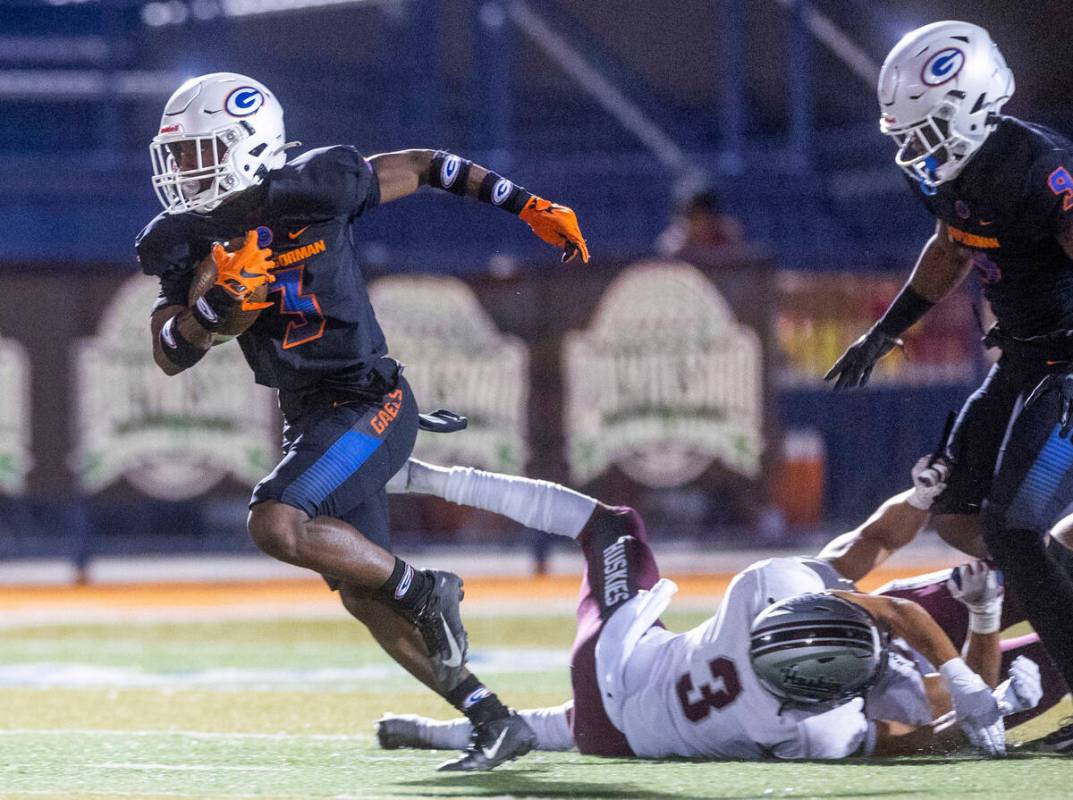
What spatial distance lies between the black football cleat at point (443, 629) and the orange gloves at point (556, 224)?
1011 mm

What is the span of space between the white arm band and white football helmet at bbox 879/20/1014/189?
1362mm

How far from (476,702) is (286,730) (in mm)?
1063

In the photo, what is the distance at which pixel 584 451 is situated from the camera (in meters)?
10.3

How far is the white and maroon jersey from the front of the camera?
4.48 metres

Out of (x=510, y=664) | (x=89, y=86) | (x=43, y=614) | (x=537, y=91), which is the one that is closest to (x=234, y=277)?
(x=510, y=664)

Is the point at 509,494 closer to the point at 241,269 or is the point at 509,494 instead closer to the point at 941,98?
the point at 241,269

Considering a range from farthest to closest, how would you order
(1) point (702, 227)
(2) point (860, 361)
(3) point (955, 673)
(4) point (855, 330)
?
(1) point (702, 227), (4) point (855, 330), (2) point (860, 361), (3) point (955, 673)

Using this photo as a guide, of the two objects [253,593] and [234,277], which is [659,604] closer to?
[234,277]

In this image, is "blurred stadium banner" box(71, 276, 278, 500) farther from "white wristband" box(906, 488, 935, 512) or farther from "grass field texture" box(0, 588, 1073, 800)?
"white wristband" box(906, 488, 935, 512)

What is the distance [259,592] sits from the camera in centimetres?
1038

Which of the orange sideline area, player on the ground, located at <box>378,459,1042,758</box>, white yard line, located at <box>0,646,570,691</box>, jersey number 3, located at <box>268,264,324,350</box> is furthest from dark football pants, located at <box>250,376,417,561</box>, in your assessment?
the orange sideline area

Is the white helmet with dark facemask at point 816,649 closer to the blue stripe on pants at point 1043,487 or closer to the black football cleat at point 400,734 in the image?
the blue stripe on pants at point 1043,487

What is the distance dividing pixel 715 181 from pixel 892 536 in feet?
29.4

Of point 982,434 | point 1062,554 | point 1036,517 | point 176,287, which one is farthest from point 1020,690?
point 176,287
